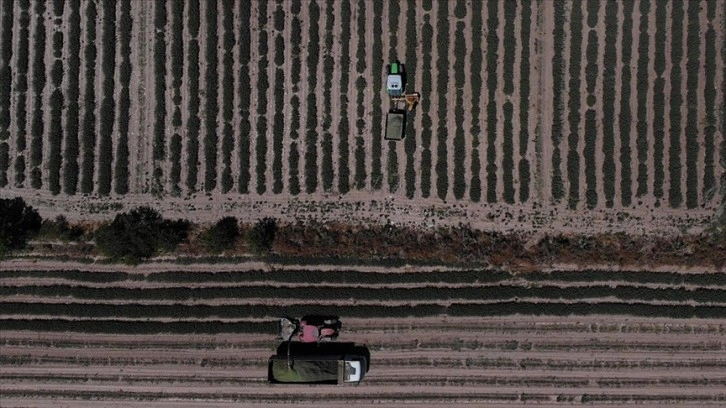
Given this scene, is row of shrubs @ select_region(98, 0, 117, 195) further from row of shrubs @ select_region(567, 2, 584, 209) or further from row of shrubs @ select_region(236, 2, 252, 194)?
row of shrubs @ select_region(567, 2, 584, 209)

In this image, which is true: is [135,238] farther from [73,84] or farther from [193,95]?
[73,84]

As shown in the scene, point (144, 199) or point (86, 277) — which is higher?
point (144, 199)

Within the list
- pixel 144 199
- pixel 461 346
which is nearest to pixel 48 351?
pixel 144 199

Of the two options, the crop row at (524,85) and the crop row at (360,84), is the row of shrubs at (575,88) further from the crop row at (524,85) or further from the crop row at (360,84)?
the crop row at (360,84)

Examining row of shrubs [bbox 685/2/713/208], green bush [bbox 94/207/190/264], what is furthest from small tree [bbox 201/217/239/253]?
row of shrubs [bbox 685/2/713/208]

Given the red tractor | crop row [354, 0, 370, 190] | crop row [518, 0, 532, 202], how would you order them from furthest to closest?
crop row [354, 0, 370, 190] → crop row [518, 0, 532, 202] → the red tractor

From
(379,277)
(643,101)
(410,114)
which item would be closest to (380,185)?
(410,114)

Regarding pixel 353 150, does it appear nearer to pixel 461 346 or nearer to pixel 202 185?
pixel 202 185
